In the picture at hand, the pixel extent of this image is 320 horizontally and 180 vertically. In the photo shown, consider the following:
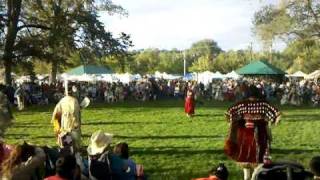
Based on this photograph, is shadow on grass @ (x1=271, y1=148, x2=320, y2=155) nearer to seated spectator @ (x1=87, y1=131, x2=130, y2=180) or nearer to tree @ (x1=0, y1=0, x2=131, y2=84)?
seated spectator @ (x1=87, y1=131, x2=130, y2=180)

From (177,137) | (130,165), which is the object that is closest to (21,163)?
(130,165)

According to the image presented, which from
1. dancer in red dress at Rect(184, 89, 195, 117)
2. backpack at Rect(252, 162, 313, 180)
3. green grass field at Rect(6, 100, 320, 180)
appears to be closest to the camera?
backpack at Rect(252, 162, 313, 180)

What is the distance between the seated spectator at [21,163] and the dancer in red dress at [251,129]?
409 cm

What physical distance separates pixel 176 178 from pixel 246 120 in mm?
1586

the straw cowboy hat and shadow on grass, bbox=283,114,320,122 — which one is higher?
the straw cowboy hat

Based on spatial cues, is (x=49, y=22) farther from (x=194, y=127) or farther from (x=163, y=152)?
(x=163, y=152)

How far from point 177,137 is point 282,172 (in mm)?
11284

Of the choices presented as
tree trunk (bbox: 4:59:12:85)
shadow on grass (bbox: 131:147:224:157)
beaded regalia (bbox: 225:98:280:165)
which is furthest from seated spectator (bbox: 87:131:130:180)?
tree trunk (bbox: 4:59:12:85)

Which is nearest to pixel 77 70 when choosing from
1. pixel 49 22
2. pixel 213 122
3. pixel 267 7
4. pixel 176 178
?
pixel 49 22

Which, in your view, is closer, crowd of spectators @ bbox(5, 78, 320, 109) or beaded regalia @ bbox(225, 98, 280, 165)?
beaded regalia @ bbox(225, 98, 280, 165)

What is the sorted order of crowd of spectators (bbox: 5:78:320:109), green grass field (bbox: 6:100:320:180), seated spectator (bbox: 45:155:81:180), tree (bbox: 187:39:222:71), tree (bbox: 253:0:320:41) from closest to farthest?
seated spectator (bbox: 45:155:81:180)
green grass field (bbox: 6:100:320:180)
crowd of spectators (bbox: 5:78:320:109)
tree (bbox: 253:0:320:41)
tree (bbox: 187:39:222:71)

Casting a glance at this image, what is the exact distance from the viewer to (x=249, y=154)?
923 cm

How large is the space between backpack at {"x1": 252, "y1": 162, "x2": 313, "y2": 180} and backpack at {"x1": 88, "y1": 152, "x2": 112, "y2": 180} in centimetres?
248

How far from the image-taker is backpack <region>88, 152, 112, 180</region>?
21.1ft
